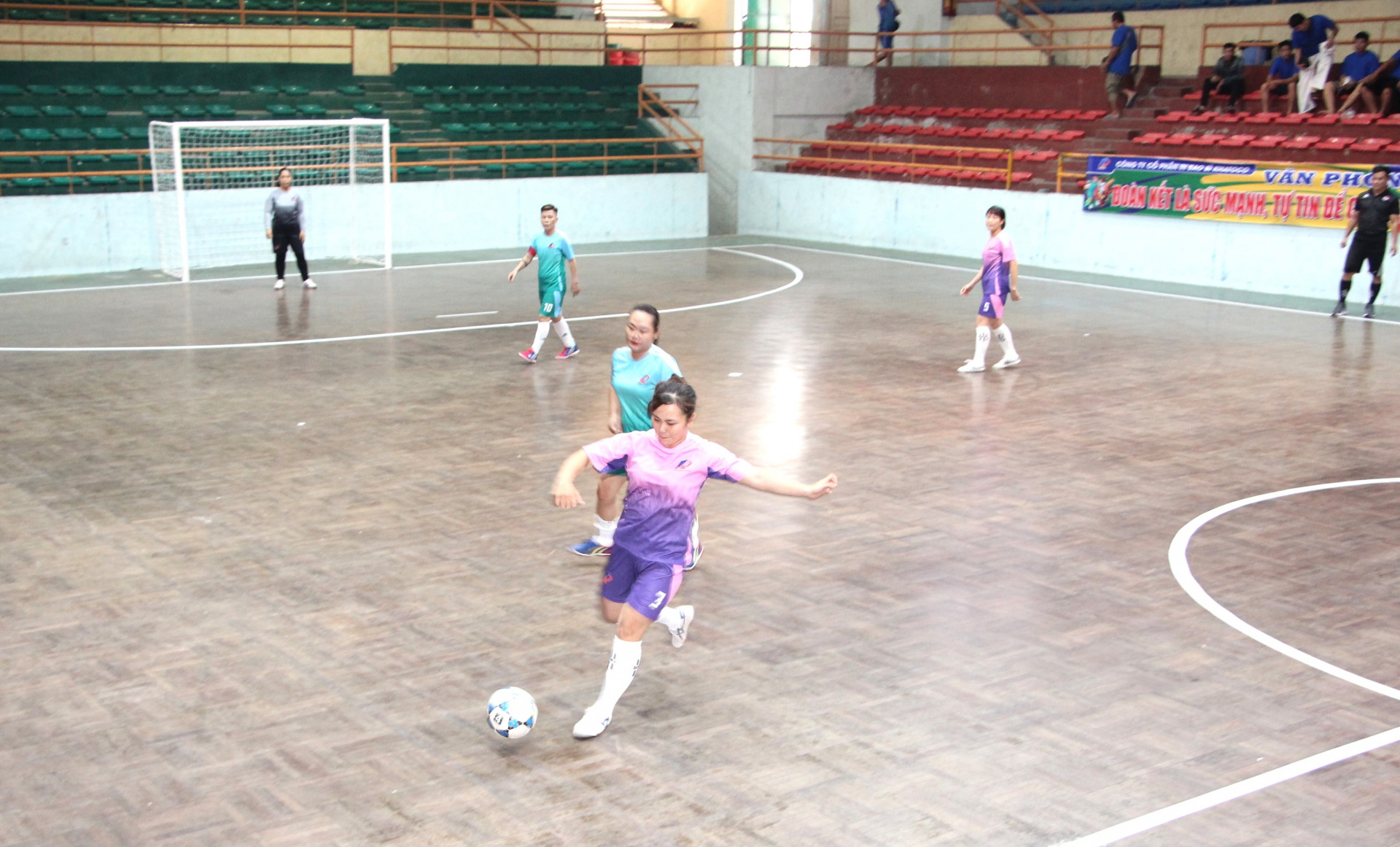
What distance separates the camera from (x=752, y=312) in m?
21.4

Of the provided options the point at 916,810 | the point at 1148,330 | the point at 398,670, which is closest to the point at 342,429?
the point at 398,670

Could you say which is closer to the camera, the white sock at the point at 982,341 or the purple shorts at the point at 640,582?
the purple shorts at the point at 640,582

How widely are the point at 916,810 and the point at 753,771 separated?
838mm

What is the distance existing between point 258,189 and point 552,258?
12.9 m

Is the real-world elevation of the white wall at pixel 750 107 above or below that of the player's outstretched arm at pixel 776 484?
above

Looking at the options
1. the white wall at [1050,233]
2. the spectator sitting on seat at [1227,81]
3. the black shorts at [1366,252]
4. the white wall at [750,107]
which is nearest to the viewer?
the black shorts at [1366,252]

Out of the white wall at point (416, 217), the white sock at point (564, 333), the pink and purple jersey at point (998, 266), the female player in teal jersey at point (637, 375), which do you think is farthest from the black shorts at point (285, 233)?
the female player in teal jersey at point (637, 375)

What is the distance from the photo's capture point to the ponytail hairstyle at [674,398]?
21.8ft

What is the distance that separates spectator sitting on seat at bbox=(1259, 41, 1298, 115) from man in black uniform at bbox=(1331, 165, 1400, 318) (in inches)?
265

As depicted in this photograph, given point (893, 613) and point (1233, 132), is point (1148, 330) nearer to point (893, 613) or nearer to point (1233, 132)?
point (1233, 132)

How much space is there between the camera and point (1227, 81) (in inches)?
1120

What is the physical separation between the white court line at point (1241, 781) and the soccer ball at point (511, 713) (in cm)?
263

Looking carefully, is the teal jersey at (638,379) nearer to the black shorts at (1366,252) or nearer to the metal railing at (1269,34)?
the black shorts at (1366,252)

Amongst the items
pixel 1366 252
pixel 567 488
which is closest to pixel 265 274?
pixel 1366 252
